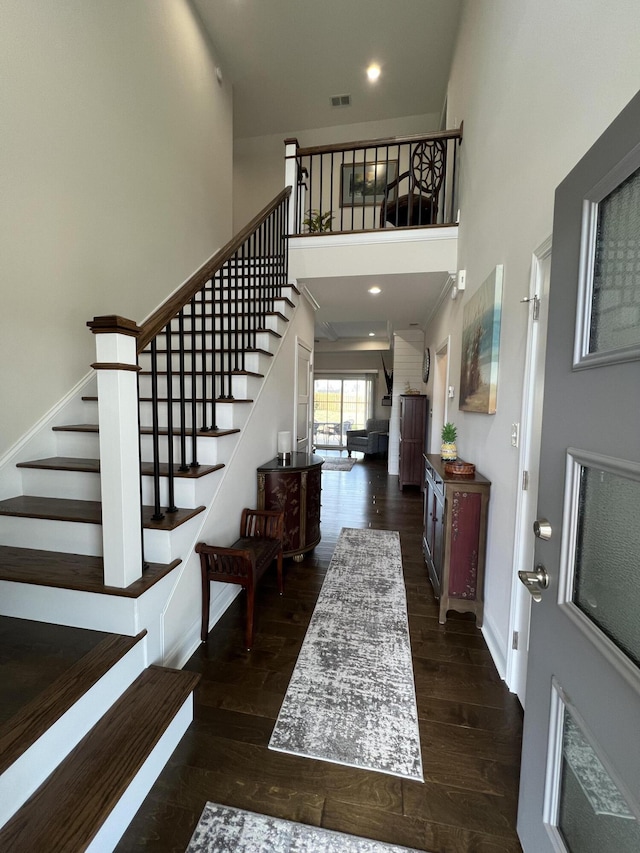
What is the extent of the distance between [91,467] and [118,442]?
831 mm

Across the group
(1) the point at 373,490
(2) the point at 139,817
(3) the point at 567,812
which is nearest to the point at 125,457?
(2) the point at 139,817

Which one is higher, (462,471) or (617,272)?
(617,272)

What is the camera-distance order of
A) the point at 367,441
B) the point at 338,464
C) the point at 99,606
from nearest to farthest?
the point at 99,606
the point at 338,464
the point at 367,441

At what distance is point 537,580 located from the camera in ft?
3.27

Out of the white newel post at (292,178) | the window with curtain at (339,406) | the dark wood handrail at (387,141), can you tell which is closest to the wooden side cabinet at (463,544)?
the white newel post at (292,178)

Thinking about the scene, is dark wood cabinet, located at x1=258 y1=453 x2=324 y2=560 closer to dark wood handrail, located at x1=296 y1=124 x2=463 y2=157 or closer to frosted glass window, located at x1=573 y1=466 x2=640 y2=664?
frosted glass window, located at x1=573 y1=466 x2=640 y2=664

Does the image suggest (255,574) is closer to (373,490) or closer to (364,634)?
(364,634)

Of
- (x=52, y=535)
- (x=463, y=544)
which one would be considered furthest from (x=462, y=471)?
(x=52, y=535)

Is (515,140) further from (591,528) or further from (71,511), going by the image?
(71,511)

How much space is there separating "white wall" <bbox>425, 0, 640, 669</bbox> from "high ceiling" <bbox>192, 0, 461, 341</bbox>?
1334 millimetres

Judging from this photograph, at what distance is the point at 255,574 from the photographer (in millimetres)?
2086

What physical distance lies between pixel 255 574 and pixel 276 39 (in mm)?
5924

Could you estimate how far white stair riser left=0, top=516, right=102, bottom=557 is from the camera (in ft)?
5.90

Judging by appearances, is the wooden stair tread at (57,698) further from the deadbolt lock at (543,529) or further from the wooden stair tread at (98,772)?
Result: the deadbolt lock at (543,529)
